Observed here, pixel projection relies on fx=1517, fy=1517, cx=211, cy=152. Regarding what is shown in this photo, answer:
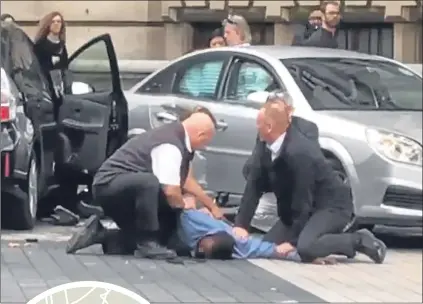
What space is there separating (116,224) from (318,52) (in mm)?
1927

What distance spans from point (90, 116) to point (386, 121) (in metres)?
2.20

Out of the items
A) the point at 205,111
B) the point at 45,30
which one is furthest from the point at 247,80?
the point at 45,30

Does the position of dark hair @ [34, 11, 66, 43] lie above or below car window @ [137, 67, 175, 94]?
above

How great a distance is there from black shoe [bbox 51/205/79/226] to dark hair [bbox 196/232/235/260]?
3.55 ft

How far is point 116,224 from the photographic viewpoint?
991cm

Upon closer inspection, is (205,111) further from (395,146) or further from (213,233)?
(395,146)

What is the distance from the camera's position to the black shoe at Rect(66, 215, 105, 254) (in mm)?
9930

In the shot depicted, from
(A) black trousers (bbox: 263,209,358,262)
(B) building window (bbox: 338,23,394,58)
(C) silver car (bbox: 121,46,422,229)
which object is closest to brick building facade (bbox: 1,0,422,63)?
(B) building window (bbox: 338,23,394,58)

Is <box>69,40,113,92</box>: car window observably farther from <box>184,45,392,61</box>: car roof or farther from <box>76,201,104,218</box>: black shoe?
<box>76,201,104,218</box>: black shoe

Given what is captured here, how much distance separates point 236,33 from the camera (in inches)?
441

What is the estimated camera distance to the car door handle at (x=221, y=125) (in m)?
10.4

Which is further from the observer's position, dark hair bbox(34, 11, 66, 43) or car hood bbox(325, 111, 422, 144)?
car hood bbox(325, 111, 422, 144)

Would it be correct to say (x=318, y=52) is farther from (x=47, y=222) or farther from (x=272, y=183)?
(x=47, y=222)

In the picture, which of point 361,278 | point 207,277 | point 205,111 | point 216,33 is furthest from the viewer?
point 216,33
